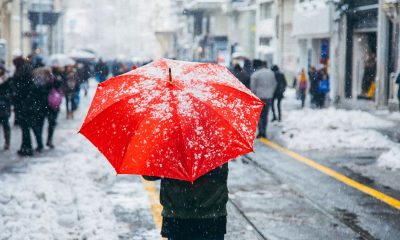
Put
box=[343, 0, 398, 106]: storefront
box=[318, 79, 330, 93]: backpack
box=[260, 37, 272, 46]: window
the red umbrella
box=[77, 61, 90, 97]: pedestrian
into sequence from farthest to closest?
1. box=[260, 37, 272, 46]: window
2. box=[77, 61, 90, 97]: pedestrian
3. box=[318, 79, 330, 93]: backpack
4. box=[343, 0, 398, 106]: storefront
5. the red umbrella

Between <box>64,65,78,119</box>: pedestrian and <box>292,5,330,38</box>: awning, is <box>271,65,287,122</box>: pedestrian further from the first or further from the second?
<box>292,5,330,38</box>: awning

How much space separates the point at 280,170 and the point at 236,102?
7.49m

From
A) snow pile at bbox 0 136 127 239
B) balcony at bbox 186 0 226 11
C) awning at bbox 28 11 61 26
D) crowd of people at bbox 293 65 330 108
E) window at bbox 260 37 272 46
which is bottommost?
snow pile at bbox 0 136 127 239

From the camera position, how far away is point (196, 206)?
420cm

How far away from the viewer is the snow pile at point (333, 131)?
14828 mm

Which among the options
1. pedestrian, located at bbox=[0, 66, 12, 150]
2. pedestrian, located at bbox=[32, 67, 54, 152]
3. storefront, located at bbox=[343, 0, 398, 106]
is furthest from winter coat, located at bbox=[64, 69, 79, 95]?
storefront, located at bbox=[343, 0, 398, 106]

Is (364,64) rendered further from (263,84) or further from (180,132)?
(180,132)

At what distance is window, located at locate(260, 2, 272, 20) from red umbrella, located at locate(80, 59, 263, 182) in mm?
45983

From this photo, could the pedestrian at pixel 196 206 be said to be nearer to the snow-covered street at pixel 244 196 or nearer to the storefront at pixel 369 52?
the snow-covered street at pixel 244 196

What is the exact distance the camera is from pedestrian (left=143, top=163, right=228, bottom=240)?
165 inches

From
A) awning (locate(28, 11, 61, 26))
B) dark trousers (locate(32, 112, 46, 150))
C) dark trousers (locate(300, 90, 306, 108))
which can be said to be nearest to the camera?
dark trousers (locate(32, 112, 46, 150))

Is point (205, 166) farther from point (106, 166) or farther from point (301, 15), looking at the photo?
point (301, 15)

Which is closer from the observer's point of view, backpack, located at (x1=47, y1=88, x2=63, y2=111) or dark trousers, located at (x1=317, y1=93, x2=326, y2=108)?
backpack, located at (x1=47, y1=88, x2=63, y2=111)

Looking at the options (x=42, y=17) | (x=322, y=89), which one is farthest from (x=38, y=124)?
(x=42, y=17)
